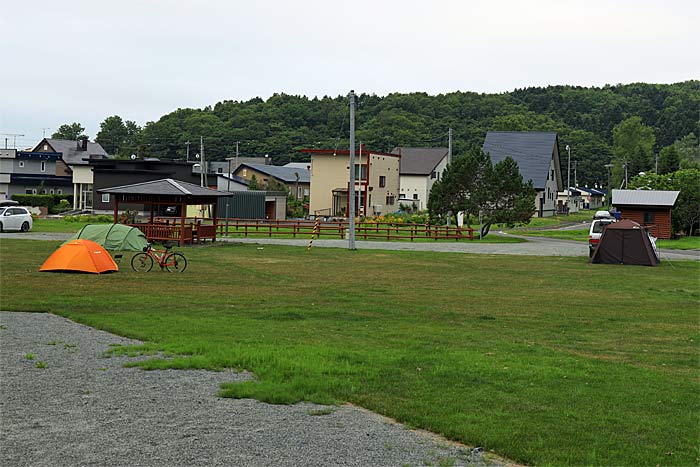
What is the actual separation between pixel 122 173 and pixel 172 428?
66592mm

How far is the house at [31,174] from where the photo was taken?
3194 inches

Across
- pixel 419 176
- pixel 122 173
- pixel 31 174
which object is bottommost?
pixel 122 173

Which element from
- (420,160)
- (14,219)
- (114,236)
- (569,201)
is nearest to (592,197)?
(569,201)

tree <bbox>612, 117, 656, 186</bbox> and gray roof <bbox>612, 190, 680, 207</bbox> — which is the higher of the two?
tree <bbox>612, 117, 656, 186</bbox>

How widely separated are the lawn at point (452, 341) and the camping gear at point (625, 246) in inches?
179

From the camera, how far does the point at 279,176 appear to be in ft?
307

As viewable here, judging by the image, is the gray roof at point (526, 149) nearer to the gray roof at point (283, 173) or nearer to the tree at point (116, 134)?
the gray roof at point (283, 173)

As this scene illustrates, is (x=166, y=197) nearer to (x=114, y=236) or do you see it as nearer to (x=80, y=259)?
(x=114, y=236)

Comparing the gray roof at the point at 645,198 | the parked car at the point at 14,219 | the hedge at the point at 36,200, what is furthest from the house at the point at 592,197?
the parked car at the point at 14,219

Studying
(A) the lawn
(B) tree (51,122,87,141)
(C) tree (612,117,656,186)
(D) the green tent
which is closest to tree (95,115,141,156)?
(B) tree (51,122,87,141)

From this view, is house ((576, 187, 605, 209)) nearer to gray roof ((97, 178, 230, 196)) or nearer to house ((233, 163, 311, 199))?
house ((233, 163, 311, 199))

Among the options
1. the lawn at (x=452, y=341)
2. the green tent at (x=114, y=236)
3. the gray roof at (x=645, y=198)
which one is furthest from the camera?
the gray roof at (x=645, y=198)

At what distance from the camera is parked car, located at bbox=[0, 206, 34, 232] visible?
4269 cm

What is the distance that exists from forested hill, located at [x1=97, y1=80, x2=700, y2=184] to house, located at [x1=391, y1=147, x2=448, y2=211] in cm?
1663
